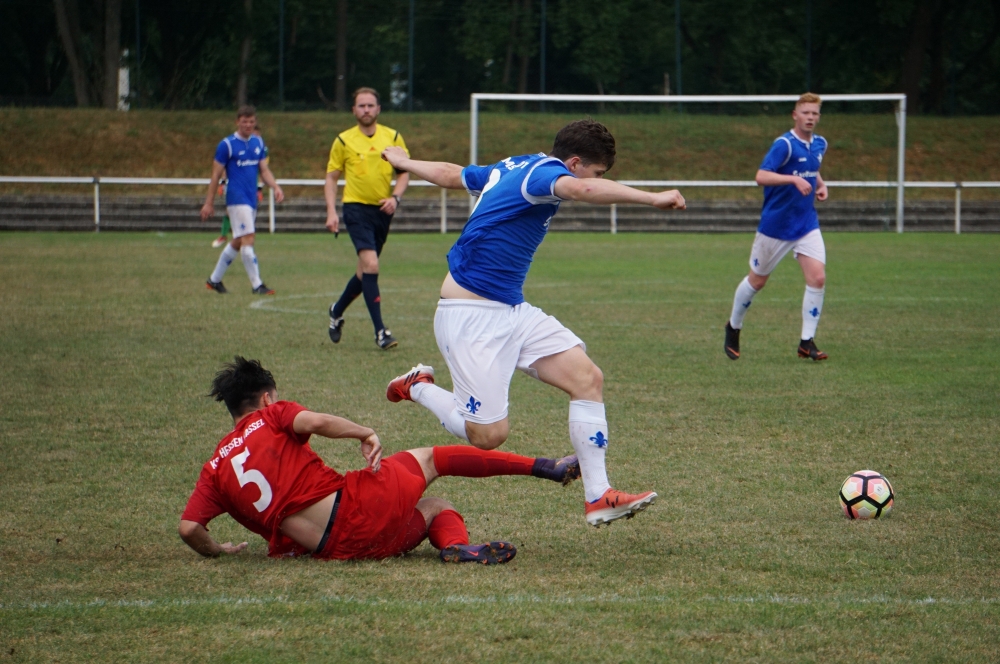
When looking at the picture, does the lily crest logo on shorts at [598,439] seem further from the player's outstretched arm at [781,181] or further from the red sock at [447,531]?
the player's outstretched arm at [781,181]

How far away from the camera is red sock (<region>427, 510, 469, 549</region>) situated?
16.0ft

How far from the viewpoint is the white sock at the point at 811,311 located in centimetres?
1023

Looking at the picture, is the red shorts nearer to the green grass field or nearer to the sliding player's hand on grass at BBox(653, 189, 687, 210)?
the green grass field

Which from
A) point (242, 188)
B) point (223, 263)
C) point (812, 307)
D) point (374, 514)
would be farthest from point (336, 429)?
point (242, 188)

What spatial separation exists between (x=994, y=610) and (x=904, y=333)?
25.9 feet

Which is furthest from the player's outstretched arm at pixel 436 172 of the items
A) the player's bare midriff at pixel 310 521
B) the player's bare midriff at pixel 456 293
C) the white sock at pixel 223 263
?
the white sock at pixel 223 263

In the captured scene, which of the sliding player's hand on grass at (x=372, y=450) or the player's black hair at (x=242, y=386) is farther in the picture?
the player's black hair at (x=242, y=386)

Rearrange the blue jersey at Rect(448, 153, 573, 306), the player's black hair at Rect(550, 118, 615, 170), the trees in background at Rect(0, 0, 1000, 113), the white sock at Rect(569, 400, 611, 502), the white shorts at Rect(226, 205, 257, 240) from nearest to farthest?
the white sock at Rect(569, 400, 611, 502) → the player's black hair at Rect(550, 118, 615, 170) → the blue jersey at Rect(448, 153, 573, 306) → the white shorts at Rect(226, 205, 257, 240) → the trees in background at Rect(0, 0, 1000, 113)

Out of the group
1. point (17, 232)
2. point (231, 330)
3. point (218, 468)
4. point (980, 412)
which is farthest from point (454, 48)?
point (218, 468)

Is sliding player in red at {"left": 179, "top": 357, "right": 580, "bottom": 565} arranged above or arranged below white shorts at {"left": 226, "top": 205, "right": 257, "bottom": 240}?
below

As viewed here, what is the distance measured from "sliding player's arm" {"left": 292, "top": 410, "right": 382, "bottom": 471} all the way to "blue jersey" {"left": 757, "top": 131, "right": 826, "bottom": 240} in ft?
22.0

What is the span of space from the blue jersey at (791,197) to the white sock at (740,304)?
1.72 ft

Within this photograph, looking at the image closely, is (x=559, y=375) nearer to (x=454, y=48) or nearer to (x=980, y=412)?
(x=980, y=412)

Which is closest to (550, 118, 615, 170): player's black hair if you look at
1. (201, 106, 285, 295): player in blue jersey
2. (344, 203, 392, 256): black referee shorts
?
(344, 203, 392, 256): black referee shorts
